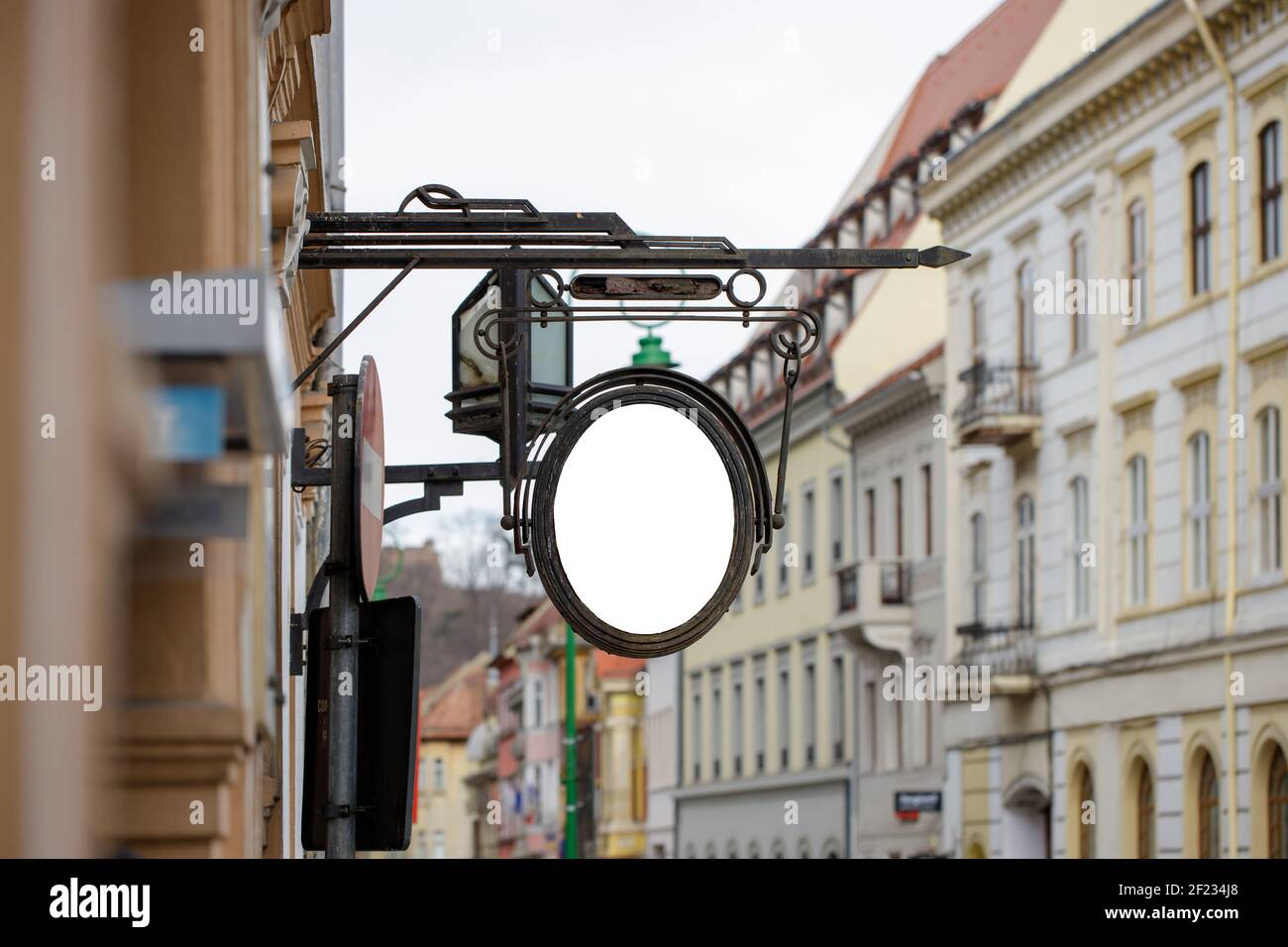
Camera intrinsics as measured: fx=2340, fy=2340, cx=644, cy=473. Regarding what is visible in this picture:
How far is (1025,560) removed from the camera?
116 ft

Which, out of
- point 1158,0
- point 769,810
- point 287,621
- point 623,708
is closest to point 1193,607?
point 1158,0

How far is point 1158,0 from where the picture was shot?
103 feet

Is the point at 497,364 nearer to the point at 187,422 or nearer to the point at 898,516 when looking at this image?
the point at 187,422

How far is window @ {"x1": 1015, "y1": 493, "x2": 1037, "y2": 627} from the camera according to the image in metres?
35.0

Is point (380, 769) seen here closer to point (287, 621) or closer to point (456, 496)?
point (456, 496)

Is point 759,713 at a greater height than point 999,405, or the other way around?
point 999,405

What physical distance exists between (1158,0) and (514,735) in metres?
52.3

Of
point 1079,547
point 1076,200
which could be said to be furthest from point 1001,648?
point 1076,200

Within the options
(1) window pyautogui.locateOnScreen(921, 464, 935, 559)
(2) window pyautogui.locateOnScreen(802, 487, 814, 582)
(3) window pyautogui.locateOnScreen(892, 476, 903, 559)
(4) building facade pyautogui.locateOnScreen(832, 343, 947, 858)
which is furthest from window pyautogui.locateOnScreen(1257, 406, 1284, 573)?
(2) window pyautogui.locateOnScreen(802, 487, 814, 582)

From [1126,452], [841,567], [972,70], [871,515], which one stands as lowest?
[841,567]

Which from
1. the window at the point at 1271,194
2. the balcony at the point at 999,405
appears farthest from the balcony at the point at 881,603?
the window at the point at 1271,194

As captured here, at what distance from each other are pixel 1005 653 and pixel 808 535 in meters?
11.1
